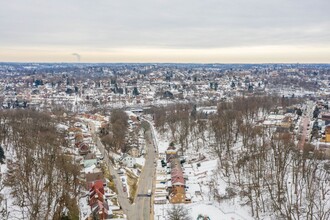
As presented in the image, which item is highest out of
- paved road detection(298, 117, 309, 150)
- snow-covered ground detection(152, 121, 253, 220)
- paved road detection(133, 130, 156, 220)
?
paved road detection(298, 117, 309, 150)

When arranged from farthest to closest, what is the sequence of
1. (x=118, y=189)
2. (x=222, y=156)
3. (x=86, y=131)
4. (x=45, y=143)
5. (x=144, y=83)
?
(x=144, y=83) < (x=86, y=131) < (x=222, y=156) < (x=45, y=143) < (x=118, y=189)

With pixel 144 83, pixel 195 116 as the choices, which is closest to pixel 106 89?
pixel 144 83

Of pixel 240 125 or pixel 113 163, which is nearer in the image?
pixel 113 163

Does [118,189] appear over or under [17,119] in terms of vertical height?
under

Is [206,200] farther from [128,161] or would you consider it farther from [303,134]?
[303,134]

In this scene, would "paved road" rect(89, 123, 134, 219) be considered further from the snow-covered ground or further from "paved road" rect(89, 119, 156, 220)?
the snow-covered ground

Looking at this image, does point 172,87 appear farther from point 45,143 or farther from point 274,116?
point 45,143

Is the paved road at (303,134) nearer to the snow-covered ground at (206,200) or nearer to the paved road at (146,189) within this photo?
the snow-covered ground at (206,200)

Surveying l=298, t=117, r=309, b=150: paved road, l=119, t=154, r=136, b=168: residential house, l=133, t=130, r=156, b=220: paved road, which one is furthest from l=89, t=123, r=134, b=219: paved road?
l=298, t=117, r=309, b=150: paved road

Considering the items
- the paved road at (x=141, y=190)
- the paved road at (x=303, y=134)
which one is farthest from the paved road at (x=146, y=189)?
the paved road at (x=303, y=134)
